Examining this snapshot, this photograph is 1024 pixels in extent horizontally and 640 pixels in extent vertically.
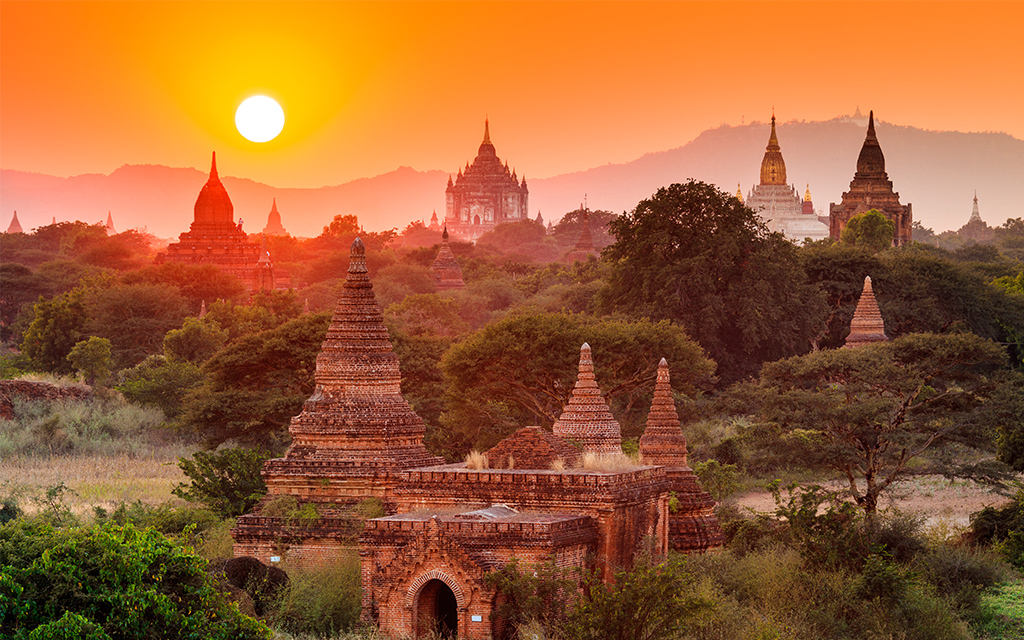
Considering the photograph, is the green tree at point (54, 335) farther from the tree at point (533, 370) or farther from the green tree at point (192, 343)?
the tree at point (533, 370)

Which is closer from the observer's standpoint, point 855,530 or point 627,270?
point 855,530

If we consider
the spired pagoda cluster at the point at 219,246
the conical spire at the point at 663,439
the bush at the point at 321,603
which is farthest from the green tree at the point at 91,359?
the bush at the point at 321,603

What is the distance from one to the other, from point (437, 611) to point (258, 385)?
23602 mm

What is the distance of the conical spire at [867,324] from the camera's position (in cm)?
5581

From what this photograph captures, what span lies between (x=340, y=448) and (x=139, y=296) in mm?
53207

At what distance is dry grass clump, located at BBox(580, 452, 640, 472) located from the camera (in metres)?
25.9

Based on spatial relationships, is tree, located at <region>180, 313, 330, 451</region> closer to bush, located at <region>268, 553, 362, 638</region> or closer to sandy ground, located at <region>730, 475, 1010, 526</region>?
sandy ground, located at <region>730, 475, 1010, 526</region>

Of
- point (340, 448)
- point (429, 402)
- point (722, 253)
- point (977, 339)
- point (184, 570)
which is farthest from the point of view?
point (722, 253)

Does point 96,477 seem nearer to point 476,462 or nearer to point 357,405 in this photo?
point 357,405

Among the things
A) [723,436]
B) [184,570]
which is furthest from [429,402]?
[184,570]

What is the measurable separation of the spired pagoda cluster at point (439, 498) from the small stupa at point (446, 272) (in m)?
83.5

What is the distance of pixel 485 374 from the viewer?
46062mm

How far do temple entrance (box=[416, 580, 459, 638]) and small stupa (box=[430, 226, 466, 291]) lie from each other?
8853 cm

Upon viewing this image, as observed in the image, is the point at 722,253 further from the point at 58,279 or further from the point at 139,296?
the point at 58,279
